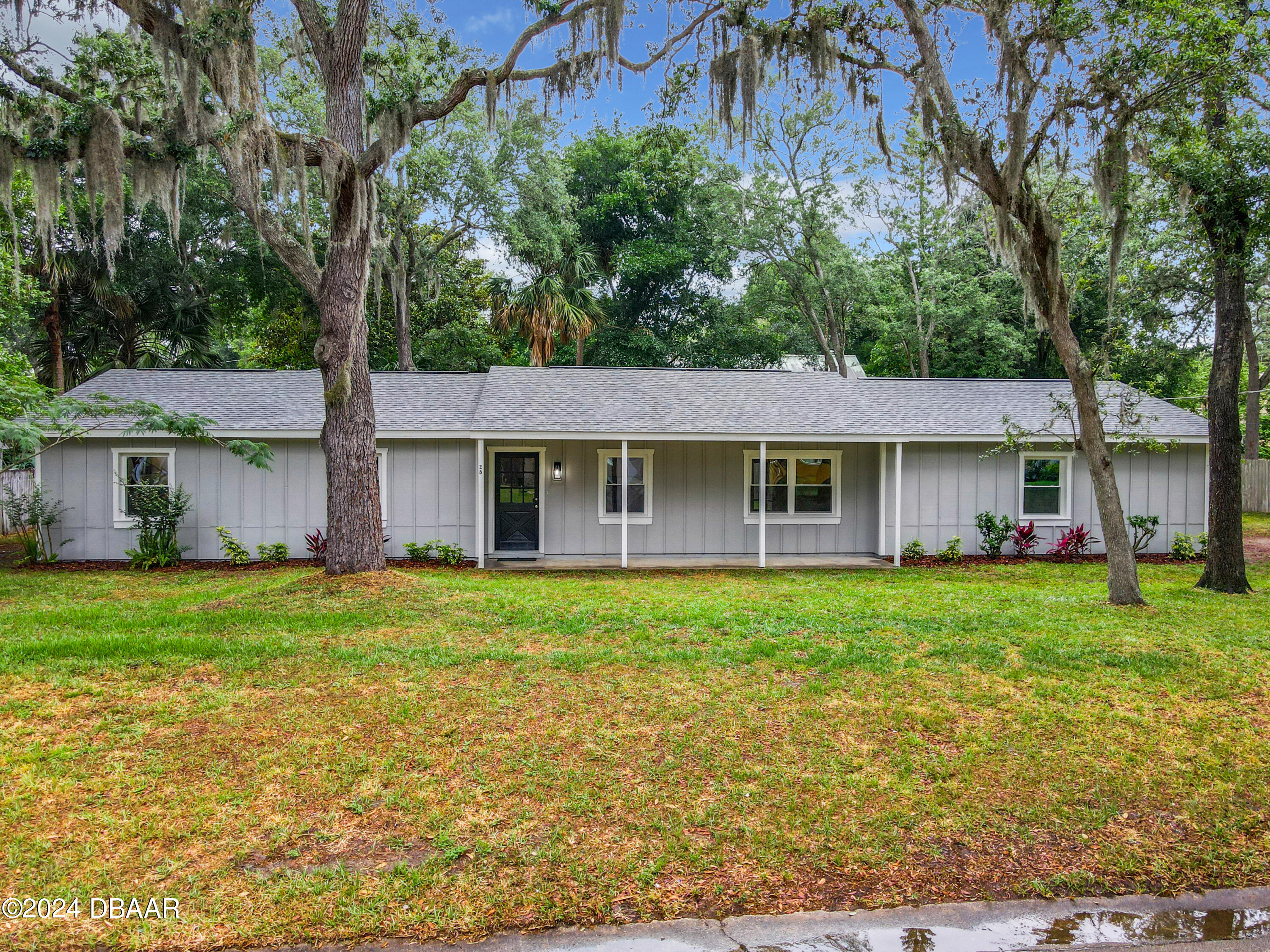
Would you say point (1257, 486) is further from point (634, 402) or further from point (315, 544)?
point (315, 544)

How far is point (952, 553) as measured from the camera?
1218cm

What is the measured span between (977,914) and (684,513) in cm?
Result: 992

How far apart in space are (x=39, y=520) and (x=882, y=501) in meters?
13.7

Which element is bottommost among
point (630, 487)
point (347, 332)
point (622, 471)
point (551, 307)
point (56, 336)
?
point (630, 487)

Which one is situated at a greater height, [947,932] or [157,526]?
[157,526]

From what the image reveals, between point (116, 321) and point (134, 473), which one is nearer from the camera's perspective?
point (134, 473)

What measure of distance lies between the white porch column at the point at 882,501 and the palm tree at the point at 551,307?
420 inches

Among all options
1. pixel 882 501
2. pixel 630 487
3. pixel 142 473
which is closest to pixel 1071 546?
pixel 882 501

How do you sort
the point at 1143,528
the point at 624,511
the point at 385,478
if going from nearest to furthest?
the point at 624,511 → the point at 385,478 → the point at 1143,528

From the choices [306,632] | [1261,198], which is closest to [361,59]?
[306,632]

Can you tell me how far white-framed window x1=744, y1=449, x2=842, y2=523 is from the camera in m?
12.8

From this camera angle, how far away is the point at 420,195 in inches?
805

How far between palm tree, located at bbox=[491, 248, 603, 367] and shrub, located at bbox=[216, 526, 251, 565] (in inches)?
421
